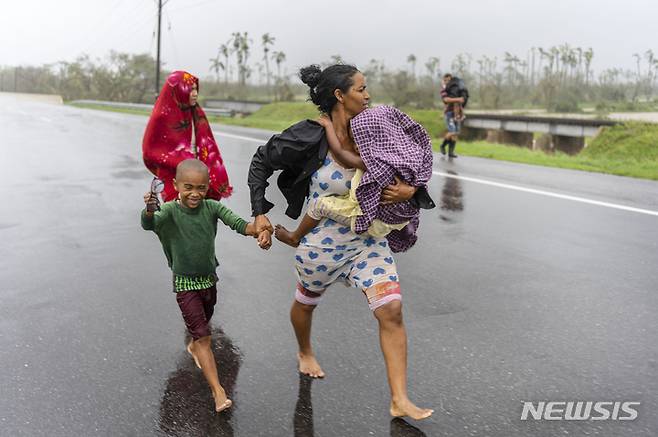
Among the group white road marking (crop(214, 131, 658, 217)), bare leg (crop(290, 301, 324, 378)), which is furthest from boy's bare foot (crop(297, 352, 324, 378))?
white road marking (crop(214, 131, 658, 217))

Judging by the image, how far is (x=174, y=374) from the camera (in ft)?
12.9

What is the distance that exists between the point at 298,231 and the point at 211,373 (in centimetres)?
84

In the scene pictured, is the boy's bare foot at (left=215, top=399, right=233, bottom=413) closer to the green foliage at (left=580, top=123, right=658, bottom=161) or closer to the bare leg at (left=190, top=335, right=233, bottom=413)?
the bare leg at (left=190, top=335, right=233, bottom=413)

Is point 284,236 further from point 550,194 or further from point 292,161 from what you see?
A: point 550,194

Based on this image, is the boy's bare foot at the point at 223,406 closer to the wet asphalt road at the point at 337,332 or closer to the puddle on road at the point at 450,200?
the wet asphalt road at the point at 337,332

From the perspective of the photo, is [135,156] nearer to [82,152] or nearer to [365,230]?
[82,152]

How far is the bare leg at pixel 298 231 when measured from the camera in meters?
3.60

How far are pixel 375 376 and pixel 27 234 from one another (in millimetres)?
4964

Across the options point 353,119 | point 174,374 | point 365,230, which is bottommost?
point 174,374

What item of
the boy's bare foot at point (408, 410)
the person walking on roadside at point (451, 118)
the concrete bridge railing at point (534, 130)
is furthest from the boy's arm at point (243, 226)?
the concrete bridge railing at point (534, 130)

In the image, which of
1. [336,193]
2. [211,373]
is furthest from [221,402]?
[336,193]

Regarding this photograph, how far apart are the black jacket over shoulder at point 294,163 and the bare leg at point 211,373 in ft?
2.40

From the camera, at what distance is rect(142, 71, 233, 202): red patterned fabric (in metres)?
5.27

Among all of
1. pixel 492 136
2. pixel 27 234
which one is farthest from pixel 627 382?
pixel 492 136
